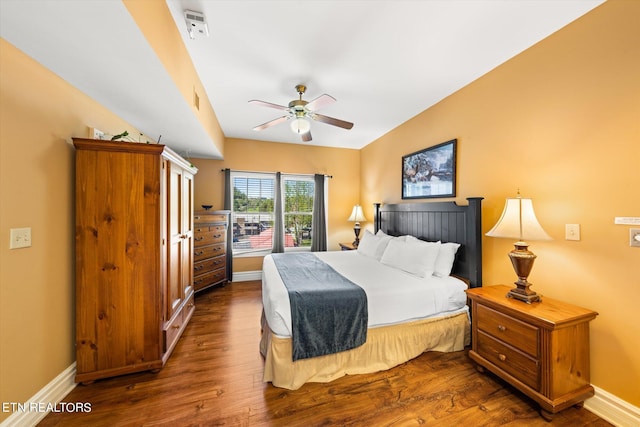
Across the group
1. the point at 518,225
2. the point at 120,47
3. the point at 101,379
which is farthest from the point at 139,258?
the point at 518,225

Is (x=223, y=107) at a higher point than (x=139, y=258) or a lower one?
higher

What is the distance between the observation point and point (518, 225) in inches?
73.2

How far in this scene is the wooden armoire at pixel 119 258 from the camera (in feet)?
5.96

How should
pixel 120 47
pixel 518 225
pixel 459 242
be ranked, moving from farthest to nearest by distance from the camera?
1. pixel 459 242
2. pixel 518 225
3. pixel 120 47

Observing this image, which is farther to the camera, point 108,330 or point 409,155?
point 409,155

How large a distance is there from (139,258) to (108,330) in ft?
1.88

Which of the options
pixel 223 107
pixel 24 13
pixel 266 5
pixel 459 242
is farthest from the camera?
pixel 223 107

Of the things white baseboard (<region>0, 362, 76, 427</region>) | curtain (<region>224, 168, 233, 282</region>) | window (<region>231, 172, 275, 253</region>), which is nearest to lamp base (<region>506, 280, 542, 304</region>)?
white baseboard (<region>0, 362, 76, 427</region>)

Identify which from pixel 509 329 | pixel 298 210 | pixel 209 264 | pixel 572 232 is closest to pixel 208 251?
pixel 209 264

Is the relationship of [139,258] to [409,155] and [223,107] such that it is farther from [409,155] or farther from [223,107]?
[409,155]

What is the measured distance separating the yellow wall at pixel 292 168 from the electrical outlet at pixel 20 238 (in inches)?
114

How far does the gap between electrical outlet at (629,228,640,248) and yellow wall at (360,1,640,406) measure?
0.03 metres

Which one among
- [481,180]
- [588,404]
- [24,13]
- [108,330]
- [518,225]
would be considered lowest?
[588,404]

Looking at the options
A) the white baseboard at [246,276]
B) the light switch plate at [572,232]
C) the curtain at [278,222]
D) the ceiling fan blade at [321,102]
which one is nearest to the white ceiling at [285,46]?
the ceiling fan blade at [321,102]
